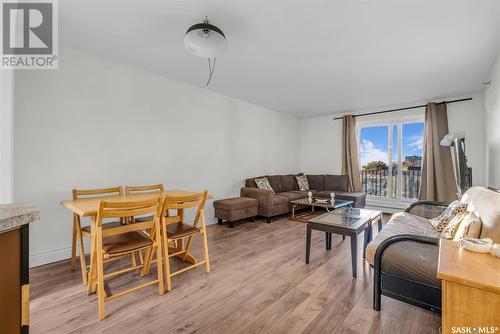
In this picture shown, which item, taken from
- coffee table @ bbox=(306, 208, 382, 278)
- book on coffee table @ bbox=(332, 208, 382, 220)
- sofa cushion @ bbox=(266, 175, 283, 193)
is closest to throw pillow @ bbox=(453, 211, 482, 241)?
coffee table @ bbox=(306, 208, 382, 278)

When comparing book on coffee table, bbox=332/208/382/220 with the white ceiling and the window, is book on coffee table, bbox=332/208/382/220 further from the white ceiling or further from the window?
the window

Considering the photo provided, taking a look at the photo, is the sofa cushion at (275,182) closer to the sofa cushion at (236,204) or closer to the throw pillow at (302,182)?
the throw pillow at (302,182)

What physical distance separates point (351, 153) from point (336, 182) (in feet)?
2.65

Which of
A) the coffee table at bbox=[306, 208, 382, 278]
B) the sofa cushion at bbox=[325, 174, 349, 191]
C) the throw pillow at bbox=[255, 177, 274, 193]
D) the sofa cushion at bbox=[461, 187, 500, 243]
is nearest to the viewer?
the sofa cushion at bbox=[461, 187, 500, 243]

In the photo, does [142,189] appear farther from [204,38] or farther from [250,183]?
[250,183]

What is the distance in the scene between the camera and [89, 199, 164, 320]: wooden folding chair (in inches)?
65.7

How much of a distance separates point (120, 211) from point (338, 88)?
3843mm

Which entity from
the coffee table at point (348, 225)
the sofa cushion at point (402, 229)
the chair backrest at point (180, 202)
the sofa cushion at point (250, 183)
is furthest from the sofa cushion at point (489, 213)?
the sofa cushion at point (250, 183)

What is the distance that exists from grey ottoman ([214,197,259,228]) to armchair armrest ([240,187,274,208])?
113mm

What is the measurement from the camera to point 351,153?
5672 mm

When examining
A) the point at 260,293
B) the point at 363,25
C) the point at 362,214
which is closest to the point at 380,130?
the point at 362,214

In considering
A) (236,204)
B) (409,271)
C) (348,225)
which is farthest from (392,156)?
(409,271)

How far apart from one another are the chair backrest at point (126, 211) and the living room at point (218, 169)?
0.01 m

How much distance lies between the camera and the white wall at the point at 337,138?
4.23 m
